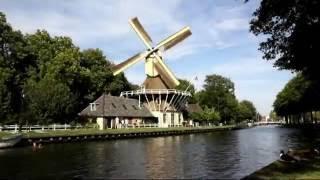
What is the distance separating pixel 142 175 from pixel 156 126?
75149mm

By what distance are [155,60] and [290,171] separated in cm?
8409

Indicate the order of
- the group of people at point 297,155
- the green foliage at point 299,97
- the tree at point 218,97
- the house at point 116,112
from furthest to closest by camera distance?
the tree at point 218,97
the green foliage at point 299,97
the house at point 116,112
the group of people at point 297,155

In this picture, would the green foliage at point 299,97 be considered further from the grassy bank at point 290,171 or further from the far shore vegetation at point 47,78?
the grassy bank at point 290,171

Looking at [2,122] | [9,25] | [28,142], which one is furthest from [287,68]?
[9,25]

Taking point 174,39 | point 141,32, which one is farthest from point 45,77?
point 174,39

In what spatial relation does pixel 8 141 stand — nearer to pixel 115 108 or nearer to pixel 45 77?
pixel 45 77

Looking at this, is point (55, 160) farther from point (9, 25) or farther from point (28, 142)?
point (9, 25)

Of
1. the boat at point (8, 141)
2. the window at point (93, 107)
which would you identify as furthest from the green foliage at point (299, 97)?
the boat at point (8, 141)

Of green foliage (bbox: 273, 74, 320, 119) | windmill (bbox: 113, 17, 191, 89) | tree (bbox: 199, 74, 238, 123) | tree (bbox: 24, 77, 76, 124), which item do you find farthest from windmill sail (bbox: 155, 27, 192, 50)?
tree (bbox: 199, 74, 238, 123)

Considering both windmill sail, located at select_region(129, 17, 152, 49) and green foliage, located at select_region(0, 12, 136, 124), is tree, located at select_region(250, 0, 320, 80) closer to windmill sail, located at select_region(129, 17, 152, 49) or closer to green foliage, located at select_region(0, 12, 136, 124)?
green foliage, located at select_region(0, 12, 136, 124)

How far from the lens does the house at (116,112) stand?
87.8 m

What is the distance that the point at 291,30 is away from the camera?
2758 cm

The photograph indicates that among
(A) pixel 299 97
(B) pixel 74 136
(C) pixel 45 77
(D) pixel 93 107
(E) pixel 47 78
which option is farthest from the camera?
(A) pixel 299 97

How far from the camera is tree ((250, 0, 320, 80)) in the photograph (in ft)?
76.3
